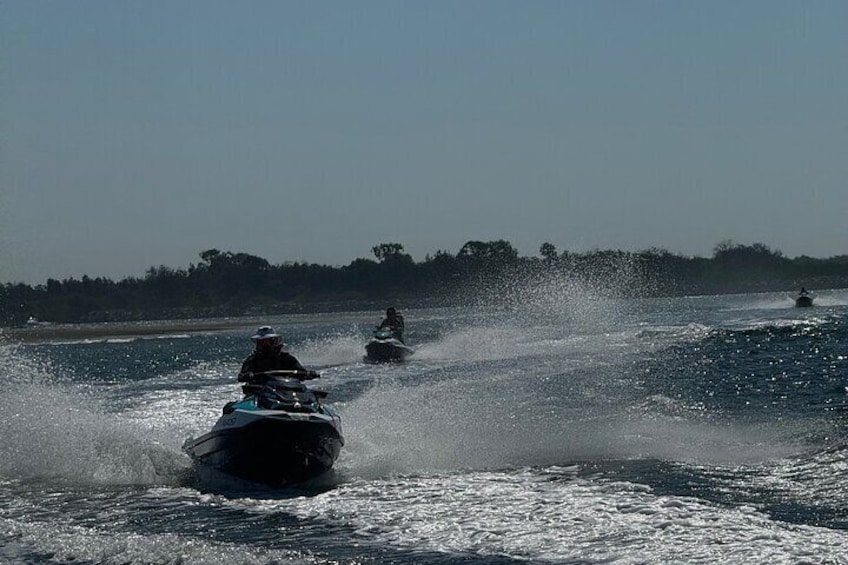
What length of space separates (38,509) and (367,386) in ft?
56.7

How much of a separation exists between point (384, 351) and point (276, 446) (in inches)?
1028

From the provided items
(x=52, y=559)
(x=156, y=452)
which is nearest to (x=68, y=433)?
(x=156, y=452)

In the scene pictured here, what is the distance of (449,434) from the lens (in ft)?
62.7

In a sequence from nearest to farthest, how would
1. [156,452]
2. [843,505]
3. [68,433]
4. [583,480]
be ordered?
[843,505], [583,480], [156,452], [68,433]

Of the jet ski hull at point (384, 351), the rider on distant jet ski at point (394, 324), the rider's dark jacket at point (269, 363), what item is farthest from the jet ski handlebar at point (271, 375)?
the rider on distant jet ski at point (394, 324)

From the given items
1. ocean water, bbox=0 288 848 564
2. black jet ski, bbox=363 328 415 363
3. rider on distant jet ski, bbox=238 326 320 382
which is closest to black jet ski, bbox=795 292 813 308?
black jet ski, bbox=363 328 415 363

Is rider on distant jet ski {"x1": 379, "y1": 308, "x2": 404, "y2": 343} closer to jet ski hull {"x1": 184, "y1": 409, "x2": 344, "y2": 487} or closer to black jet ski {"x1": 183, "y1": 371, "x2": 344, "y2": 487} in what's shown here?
black jet ski {"x1": 183, "y1": 371, "x2": 344, "y2": 487}

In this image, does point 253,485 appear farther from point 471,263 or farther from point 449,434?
point 471,263

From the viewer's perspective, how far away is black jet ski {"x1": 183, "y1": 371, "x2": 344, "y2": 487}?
599 inches

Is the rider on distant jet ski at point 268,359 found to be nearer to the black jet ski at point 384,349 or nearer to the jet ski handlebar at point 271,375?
the jet ski handlebar at point 271,375

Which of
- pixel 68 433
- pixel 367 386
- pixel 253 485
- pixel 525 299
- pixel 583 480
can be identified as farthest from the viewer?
pixel 525 299

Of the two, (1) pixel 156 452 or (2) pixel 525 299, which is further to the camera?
(2) pixel 525 299

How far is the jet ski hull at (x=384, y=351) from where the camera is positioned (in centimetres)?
4134

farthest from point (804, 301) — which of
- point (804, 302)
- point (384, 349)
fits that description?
point (384, 349)
